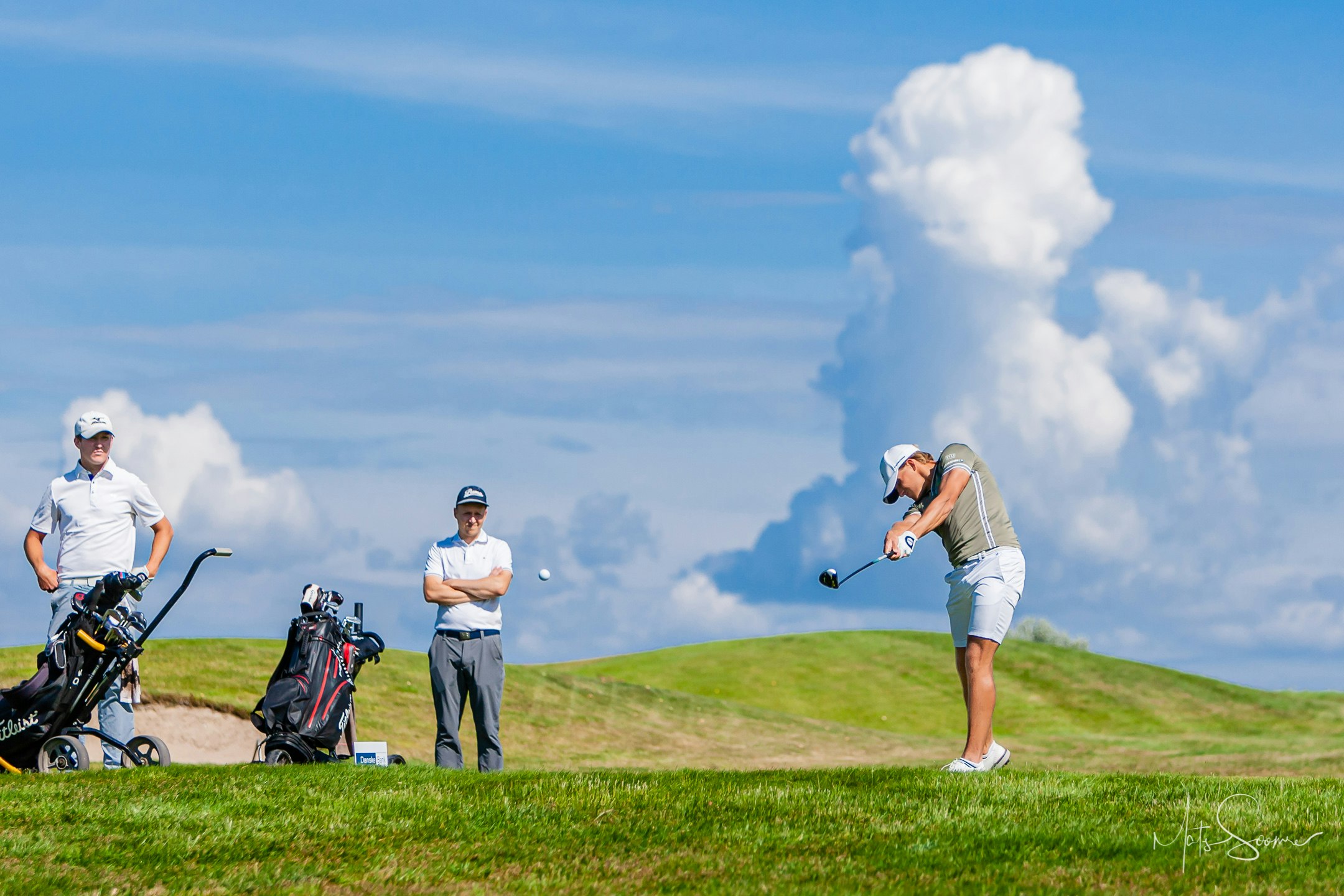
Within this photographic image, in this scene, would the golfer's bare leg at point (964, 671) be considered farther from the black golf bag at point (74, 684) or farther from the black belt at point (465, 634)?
the black golf bag at point (74, 684)

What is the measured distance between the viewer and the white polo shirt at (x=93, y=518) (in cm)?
1314

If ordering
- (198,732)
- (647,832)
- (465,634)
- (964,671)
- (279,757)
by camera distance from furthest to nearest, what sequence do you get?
(198,732) < (465,634) < (279,757) < (964,671) < (647,832)

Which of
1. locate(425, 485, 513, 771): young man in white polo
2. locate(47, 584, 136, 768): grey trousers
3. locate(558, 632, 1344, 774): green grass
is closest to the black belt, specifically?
locate(425, 485, 513, 771): young man in white polo

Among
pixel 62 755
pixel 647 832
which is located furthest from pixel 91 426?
pixel 647 832

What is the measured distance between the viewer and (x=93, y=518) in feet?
43.2

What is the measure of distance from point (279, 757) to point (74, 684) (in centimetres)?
202

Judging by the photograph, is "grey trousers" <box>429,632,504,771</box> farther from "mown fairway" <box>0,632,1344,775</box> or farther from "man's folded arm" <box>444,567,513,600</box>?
"mown fairway" <box>0,632,1344,775</box>

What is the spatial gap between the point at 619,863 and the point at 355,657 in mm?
5334

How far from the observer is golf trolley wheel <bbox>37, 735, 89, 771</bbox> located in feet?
41.3

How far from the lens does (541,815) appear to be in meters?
9.85

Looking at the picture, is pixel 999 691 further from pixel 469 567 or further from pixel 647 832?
pixel 647 832

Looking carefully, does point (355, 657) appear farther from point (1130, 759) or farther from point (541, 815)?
point (1130, 759)

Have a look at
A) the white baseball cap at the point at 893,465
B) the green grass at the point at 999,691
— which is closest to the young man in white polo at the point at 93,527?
the white baseball cap at the point at 893,465

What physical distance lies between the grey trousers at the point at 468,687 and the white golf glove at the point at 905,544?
4165 millimetres
